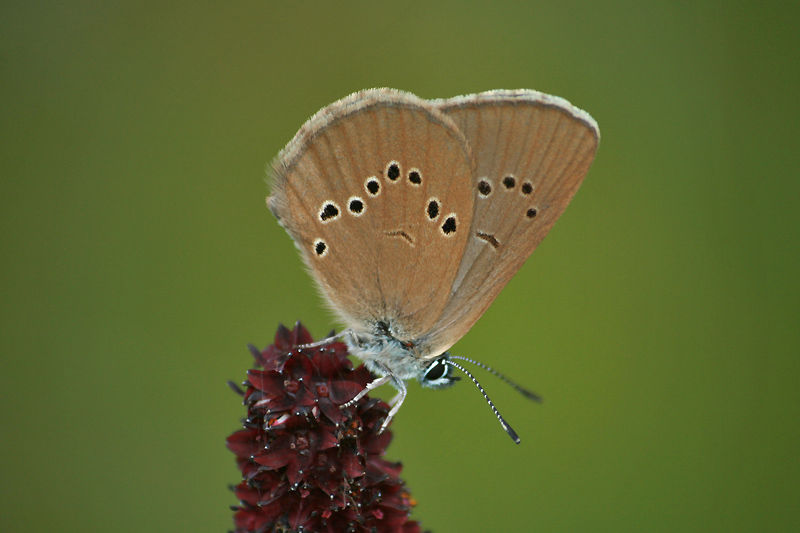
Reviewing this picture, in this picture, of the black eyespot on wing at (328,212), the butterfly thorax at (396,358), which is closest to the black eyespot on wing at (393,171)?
the black eyespot on wing at (328,212)

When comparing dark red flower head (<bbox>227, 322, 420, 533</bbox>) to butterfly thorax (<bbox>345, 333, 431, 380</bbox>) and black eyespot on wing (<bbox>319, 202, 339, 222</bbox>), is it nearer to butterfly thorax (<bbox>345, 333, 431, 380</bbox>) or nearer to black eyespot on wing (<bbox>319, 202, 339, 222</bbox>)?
butterfly thorax (<bbox>345, 333, 431, 380</bbox>)

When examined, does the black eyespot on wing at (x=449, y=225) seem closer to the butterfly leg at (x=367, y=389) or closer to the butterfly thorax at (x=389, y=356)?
the butterfly thorax at (x=389, y=356)

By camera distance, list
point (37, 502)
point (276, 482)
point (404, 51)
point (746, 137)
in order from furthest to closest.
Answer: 1. point (404, 51)
2. point (746, 137)
3. point (37, 502)
4. point (276, 482)

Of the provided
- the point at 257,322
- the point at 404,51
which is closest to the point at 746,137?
the point at 404,51

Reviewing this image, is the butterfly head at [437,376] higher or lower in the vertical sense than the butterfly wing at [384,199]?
lower

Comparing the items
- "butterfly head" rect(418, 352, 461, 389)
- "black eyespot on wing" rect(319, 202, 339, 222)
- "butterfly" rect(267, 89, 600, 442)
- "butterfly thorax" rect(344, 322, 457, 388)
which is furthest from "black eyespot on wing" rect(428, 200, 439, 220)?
"butterfly head" rect(418, 352, 461, 389)

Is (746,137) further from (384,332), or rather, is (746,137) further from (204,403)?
(204,403)
